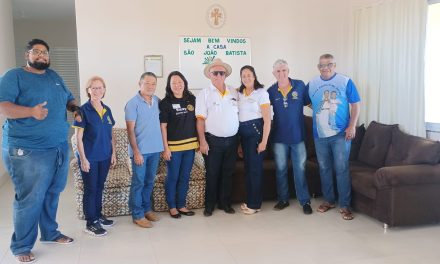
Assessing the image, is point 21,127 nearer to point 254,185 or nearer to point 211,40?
point 254,185

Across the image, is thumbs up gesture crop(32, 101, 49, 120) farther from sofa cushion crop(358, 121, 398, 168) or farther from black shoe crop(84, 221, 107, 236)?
sofa cushion crop(358, 121, 398, 168)

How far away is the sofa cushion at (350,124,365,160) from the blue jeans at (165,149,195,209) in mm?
1918

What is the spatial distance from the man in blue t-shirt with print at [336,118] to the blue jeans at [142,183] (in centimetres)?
156

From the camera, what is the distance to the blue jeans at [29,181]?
258cm

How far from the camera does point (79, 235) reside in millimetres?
3133

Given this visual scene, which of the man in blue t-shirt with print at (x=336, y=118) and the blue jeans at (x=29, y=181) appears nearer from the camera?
the blue jeans at (x=29, y=181)

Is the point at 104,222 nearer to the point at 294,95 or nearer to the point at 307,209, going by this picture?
the point at 307,209

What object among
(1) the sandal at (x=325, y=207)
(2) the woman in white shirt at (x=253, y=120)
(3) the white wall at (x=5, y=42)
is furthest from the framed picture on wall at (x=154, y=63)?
(1) the sandal at (x=325, y=207)

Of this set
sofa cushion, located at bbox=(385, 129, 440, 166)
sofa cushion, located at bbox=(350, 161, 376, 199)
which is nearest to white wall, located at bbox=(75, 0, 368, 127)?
sofa cushion, located at bbox=(385, 129, 440, 166)

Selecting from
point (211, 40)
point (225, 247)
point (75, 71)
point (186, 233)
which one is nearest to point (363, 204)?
point (225, 247)

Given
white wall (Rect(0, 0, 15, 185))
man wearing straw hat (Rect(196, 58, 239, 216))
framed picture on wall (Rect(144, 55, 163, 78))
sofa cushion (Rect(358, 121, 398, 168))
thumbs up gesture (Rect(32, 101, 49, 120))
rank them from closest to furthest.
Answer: thumbs up gesture (Rect(32, 101, 49, 120)) → man wearing straw hat (Rect(196, 58, 239, 216)) → sofa cushion (Rect(358, 121, 398, 168)) → framed picture on wall (Rect(144, 55, 163, 78)) → white wall (Rect(0, 0, 15, 185))

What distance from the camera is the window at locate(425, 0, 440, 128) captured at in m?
3.62

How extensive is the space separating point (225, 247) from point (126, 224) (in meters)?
1.03

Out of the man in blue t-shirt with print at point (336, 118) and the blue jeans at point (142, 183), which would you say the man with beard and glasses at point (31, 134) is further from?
the man in blue t-shirt with print at point (336, 118)
